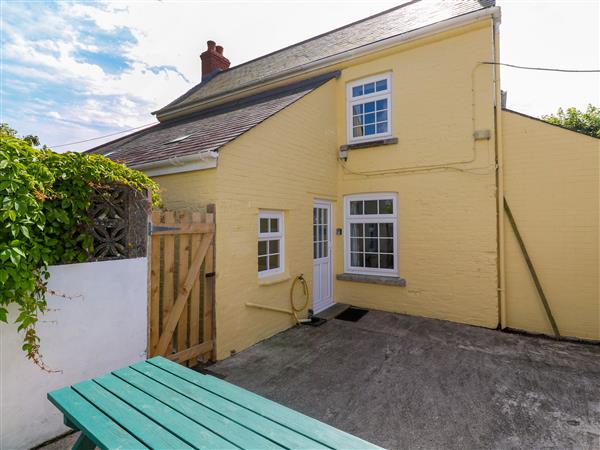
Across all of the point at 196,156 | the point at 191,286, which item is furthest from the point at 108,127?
the point at 191,286

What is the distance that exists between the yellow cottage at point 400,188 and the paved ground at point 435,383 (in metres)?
0.88

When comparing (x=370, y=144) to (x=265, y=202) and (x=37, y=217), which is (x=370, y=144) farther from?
(x=37, y=217)

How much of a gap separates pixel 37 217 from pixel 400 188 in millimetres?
6945

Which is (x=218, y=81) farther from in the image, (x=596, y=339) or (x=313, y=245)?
(x=596, y=339)

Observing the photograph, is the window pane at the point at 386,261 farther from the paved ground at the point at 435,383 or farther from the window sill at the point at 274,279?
the window sill at the point at 274,279

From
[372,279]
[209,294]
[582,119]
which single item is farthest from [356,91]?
[582,119]

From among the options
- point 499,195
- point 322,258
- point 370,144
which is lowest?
point 322,258

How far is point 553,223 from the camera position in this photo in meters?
5.96

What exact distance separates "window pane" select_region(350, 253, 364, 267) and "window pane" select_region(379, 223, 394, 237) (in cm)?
84

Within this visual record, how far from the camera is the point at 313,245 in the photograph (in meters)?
7.36

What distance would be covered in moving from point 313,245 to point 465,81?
5.19m

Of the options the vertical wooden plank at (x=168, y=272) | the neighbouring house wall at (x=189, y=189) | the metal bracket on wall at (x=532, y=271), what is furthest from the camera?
the metal bracket on wall at (x=532, y=271)

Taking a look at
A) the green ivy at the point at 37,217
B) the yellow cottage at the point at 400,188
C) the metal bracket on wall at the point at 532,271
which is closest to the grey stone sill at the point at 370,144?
the yellow cottage at the point at 400,188

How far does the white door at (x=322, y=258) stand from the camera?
753cm
